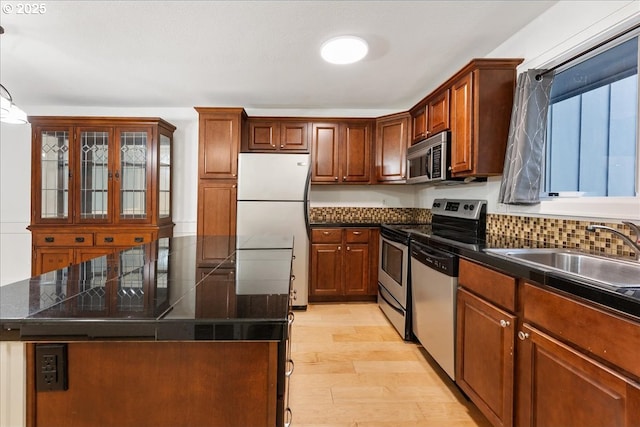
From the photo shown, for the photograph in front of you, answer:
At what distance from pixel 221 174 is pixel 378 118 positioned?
6.35ft

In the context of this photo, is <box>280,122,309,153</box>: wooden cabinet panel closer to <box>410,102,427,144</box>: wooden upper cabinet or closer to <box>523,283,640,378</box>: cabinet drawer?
<box>410,102,427,144</box>: wooden upper cabinet

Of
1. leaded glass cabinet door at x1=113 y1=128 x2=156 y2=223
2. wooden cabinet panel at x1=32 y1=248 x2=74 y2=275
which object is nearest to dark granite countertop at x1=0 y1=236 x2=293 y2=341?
leaded glass cabinet door at x1=113 y1=128 x2=156 y2=223

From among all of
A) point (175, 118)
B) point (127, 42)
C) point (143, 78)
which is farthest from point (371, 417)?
point (175, 118)

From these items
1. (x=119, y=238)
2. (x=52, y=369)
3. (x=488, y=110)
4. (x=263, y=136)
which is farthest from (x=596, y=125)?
(x=119, y=238)

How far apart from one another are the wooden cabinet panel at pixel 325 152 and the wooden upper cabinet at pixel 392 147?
504mm

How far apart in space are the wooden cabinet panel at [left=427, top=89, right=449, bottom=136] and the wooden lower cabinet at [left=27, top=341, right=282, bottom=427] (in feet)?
7.88

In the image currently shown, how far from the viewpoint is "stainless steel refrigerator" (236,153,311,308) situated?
343 centimetres

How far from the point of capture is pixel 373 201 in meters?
4.19

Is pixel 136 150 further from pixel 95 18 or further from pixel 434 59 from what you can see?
pixel 434 59

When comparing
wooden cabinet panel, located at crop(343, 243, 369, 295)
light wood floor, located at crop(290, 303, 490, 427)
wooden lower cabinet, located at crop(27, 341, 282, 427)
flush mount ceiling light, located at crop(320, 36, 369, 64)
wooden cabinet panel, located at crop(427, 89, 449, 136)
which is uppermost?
flush mount ceiling light, located at crop(320, 36, 369, 64)

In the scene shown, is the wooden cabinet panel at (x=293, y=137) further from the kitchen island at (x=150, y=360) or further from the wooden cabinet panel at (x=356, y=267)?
the kitchen island at (x=150, y=360)

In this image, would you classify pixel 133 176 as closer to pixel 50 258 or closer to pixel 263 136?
pixel 50 258

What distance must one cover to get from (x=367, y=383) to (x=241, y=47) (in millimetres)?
2558

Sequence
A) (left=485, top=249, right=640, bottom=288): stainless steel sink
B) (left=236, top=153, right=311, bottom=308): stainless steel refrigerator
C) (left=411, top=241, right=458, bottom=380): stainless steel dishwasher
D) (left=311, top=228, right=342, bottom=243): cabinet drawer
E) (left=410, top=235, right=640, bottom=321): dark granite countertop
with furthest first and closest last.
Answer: (left=311, top=228, right=342, bottom=243): cabinet drawer, (left=236, top=153, right=311, bottom=308): stainless steel refrigerator, (left=411, top=241, right=458, bottom=380): stainless steel dishwasher, (left=485, top=249, right=640, bottom=288): stainless steel sink, (left=410, top=235, right=640, bottom=321): dark granite countertop
